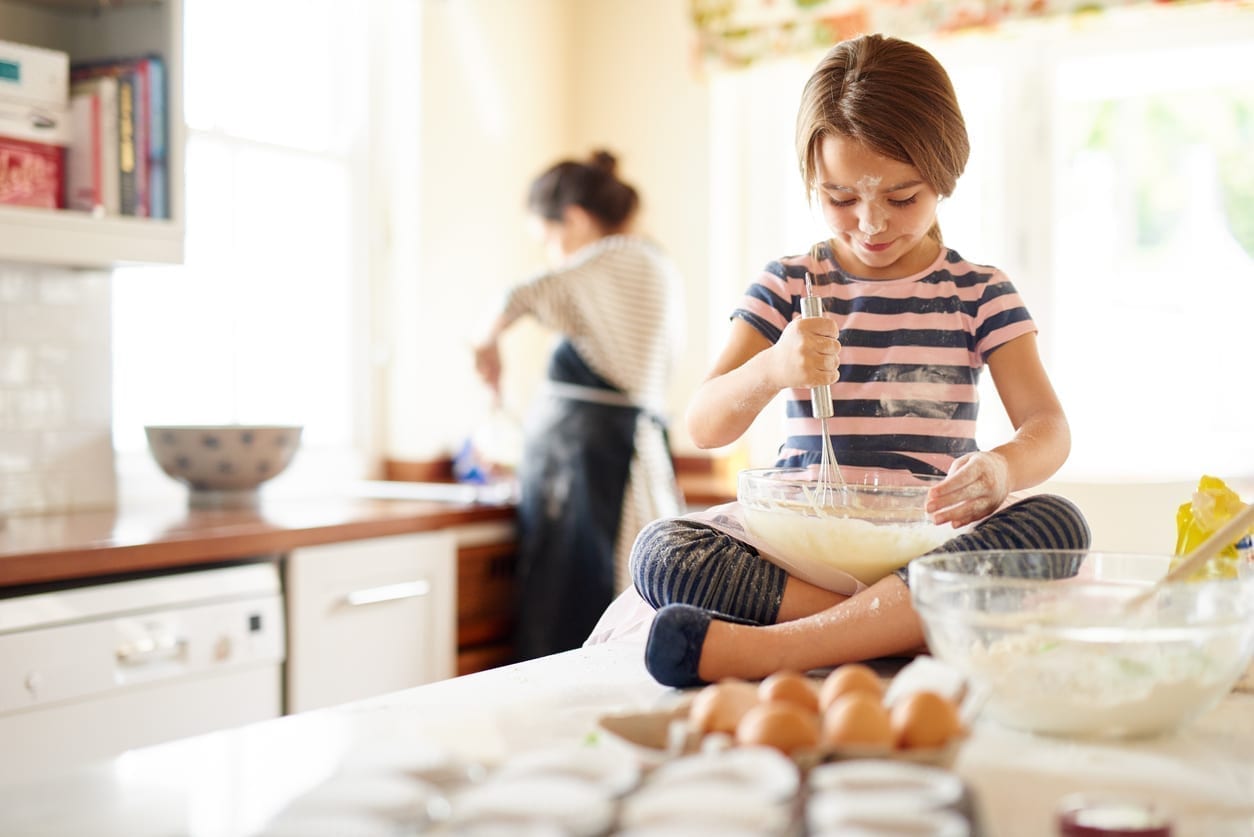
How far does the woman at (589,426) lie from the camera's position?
2512 mm

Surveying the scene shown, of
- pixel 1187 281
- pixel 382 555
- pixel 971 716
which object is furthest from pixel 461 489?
pixel 971 716

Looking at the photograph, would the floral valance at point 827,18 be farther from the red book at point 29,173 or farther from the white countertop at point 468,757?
the white countertop at point 468,757

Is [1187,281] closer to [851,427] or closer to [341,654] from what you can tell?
[851,427]

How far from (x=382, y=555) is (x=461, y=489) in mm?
440

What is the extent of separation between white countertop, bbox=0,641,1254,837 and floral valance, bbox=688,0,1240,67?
218cm

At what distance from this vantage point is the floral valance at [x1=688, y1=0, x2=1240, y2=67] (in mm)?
2783

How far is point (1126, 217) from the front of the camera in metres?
2.94

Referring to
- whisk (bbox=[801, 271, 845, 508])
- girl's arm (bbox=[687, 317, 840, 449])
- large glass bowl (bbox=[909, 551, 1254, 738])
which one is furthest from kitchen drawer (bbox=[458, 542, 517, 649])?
large glass bowl (bbox=[909, 551, 1254, 738])

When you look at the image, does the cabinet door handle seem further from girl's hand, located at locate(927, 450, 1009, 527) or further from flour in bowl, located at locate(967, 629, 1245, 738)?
flour in bowl, located at locate(967, 629, 1245, 738)

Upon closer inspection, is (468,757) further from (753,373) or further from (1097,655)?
(753,373)

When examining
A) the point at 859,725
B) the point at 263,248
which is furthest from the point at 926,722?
the point at 263,248

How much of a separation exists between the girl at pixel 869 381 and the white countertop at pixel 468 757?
0.17 meters

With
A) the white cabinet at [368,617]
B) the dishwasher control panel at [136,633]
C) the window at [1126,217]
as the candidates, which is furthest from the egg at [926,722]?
the window at [1126,217]

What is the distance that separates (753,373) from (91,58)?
5.29 feet
